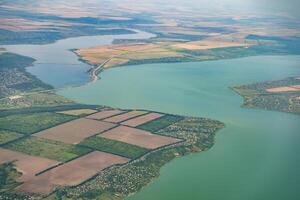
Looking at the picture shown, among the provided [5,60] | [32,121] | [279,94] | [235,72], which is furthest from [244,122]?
[5,60]

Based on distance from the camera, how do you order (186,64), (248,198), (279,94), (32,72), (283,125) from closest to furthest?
(248,198) < (283,125) < (279,94) < (32,72) < (186,64)

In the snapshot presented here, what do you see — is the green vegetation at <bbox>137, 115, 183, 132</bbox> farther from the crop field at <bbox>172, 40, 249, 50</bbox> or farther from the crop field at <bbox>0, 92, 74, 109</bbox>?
the crop field at <bbox>172, 40, 249, 50</bbox>

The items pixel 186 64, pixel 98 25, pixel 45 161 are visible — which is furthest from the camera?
pixel 98 25

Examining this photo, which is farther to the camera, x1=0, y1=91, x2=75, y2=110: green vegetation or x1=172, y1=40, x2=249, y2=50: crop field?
x1=172, y1=40, x2=249, y2=50: crop field

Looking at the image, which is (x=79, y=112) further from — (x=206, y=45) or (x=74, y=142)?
(x=206, y=45)

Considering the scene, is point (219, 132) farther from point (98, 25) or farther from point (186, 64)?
point (98, 25)

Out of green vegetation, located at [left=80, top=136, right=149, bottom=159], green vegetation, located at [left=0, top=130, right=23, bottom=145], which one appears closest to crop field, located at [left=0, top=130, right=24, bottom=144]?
green vegetation, located at [left=0, top=130, right=23, bottom=145]

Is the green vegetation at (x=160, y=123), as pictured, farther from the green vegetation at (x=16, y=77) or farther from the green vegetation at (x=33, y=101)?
the green vegetation at (x=16, y=77)

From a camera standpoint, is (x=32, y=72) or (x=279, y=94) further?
(x=32, y=72)
